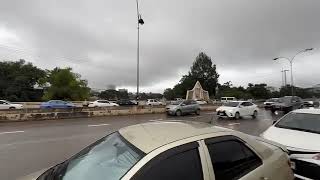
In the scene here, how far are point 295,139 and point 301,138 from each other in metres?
0.14

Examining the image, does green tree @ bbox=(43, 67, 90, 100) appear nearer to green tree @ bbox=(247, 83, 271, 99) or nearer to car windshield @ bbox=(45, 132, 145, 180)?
green tree @ bbox=(247, 83, 271, 99)

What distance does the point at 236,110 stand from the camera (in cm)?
2616

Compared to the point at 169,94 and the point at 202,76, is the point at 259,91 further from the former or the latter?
the point at 169,94

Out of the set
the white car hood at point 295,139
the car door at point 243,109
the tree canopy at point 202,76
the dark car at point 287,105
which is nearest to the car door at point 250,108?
the car door at point 243,109

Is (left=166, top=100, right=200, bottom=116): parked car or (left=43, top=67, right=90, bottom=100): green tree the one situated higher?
(left=43, top=67, right=90, bottom=100): green tree

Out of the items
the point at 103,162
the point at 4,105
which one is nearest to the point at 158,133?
the point at 103,162

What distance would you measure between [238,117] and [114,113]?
37.6 feet

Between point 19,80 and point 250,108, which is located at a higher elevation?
point 19,80

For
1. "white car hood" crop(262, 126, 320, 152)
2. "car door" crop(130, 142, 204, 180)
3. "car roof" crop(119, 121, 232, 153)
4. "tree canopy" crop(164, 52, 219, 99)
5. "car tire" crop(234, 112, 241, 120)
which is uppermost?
"tree canopy" crop(164, 52, 219, 99)

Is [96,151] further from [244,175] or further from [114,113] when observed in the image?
[114,113]

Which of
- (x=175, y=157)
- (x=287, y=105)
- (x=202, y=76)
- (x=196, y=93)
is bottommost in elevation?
(x=175, y=157)

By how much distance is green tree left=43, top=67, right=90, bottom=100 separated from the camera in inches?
2918

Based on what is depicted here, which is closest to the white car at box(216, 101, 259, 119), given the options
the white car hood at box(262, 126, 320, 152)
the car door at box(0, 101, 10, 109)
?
the white car hood at box(262, 126, 320, 152)

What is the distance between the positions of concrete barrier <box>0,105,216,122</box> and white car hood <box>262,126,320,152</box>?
20490mm
